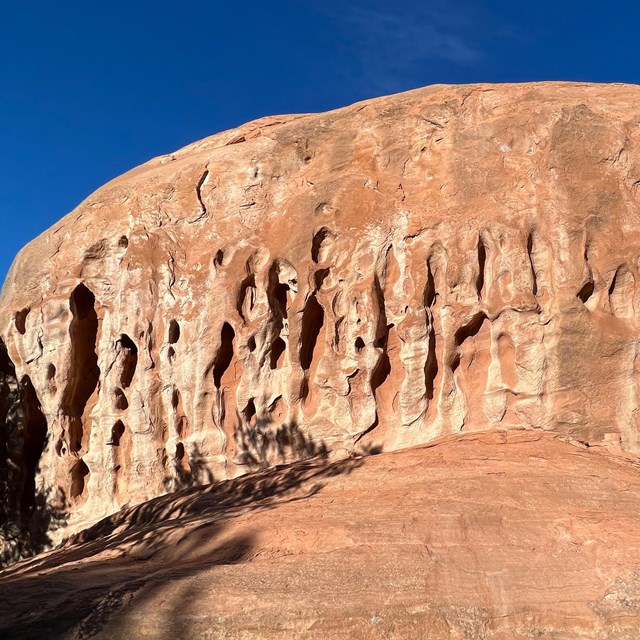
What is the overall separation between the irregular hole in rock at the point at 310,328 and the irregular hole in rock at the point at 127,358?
3377mm

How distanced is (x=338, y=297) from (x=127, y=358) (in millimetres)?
4264

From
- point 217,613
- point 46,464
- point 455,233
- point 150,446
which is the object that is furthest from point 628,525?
point 46,464

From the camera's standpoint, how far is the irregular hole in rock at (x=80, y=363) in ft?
47.1

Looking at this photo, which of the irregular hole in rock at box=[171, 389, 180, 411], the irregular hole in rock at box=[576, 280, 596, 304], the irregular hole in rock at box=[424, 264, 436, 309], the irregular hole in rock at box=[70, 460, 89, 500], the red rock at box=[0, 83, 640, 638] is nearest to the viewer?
the red rock at box=[0, 83, 640, 638]

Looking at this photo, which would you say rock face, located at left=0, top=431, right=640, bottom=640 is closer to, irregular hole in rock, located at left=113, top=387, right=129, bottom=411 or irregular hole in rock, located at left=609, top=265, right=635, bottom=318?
irregular hole in rock, located at left=609, top=265, right=635, bottom=318

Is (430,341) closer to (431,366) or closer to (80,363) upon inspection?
(431,366)

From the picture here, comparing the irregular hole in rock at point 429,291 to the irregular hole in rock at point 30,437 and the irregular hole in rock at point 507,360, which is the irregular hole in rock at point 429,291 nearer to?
the irregular hole in rock at point 507,360

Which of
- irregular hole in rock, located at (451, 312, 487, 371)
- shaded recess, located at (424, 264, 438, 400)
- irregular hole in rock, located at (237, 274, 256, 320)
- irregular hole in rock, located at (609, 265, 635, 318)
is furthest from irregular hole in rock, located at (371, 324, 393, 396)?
irregular hole in rock, located at (609, 265, 635, 318)

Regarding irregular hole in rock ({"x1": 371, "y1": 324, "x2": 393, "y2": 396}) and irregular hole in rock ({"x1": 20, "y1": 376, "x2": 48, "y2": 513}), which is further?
irregular hole in rock ({"x1": 20, "y1": 376, "x2": 48, "y2": 513})

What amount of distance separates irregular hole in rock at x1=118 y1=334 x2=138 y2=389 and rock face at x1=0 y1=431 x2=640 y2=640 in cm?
400

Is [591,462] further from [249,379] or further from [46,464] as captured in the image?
[46,464]

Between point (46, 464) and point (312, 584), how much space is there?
8788mm

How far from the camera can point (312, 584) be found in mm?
7305

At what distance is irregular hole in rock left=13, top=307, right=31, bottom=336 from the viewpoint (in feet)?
49.0
